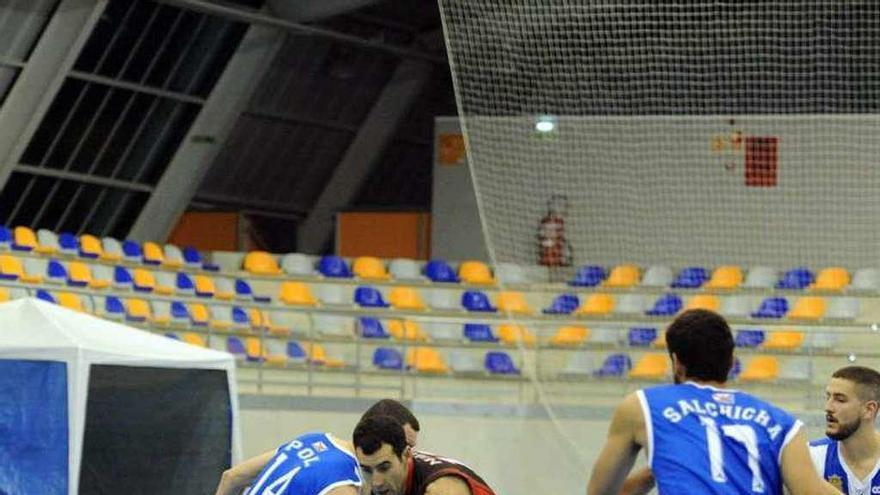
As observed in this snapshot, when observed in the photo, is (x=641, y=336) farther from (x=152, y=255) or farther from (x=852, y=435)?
(x=852, y=435)

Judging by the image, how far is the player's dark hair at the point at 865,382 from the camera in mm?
6840

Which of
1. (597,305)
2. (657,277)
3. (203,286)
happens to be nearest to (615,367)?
(597,305)

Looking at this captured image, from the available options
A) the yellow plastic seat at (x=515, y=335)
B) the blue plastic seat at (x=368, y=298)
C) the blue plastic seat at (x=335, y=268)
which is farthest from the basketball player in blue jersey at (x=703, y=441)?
the blue plastic seat at (x=335, y=268)

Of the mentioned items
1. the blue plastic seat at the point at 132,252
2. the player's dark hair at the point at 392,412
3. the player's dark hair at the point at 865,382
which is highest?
the blue plastic seat at the point at 132,252

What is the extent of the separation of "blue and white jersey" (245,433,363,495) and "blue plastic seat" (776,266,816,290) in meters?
14.6

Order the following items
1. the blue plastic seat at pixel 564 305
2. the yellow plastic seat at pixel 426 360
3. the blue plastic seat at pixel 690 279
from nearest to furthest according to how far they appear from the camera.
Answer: the yellow plastic seat at pixel 426 360 < the blue plastic seat at pixel 564 305 < the blue plastic seat at pixel 690 279

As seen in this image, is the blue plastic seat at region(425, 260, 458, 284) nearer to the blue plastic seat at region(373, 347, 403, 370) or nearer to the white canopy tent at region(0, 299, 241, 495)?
the blue plastic seat at region(373, 347, 403, 370)

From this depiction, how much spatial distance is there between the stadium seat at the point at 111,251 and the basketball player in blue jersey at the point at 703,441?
17.9m

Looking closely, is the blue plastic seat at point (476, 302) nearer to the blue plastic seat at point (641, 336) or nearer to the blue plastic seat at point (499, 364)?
the blue plastic seat at point (499, 364)

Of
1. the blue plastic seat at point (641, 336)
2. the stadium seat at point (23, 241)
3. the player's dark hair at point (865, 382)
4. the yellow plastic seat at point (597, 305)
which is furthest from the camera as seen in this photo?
the stadium seat at point (23, 241)

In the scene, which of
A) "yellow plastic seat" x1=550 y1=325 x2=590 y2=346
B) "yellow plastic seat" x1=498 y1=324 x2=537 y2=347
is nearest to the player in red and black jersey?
"yellow plastic seat" x1=550 y1=325 x2=590 y2=346

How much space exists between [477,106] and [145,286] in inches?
169

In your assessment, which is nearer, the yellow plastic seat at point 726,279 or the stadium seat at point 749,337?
the stadium seat at point 749,337

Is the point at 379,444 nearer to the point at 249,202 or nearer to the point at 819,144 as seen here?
the point at 819,144
